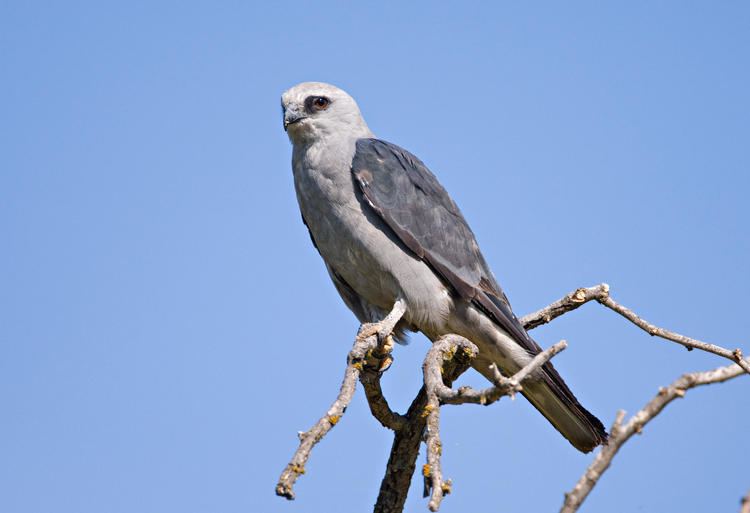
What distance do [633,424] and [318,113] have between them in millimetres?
4258

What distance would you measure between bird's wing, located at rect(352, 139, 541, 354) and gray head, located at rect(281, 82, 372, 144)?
244mm

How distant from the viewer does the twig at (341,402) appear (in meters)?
3.17

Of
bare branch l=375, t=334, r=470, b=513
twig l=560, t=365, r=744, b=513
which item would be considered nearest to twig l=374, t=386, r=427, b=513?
bare branch l=375, t=334, r=470, b=513

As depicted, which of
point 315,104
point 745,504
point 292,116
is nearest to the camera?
point 745,504

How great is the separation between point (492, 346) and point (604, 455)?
335 centimetres

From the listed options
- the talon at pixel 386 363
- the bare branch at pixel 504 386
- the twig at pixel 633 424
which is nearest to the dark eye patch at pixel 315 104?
the talon at pixel 386 363

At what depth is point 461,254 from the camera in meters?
6.09

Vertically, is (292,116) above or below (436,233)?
above

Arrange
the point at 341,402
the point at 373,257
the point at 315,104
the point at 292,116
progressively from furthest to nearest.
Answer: the point at 315,104, the point at 292,116, the point at 373,257, the point at 341,402

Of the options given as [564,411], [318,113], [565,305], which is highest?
[318,113]

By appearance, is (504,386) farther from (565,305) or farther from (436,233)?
(436,233)

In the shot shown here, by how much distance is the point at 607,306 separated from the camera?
5.33 meters

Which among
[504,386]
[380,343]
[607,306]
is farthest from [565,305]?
[504,386]

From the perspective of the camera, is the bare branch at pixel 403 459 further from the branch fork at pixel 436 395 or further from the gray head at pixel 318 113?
the gray head at pixel 318 113
